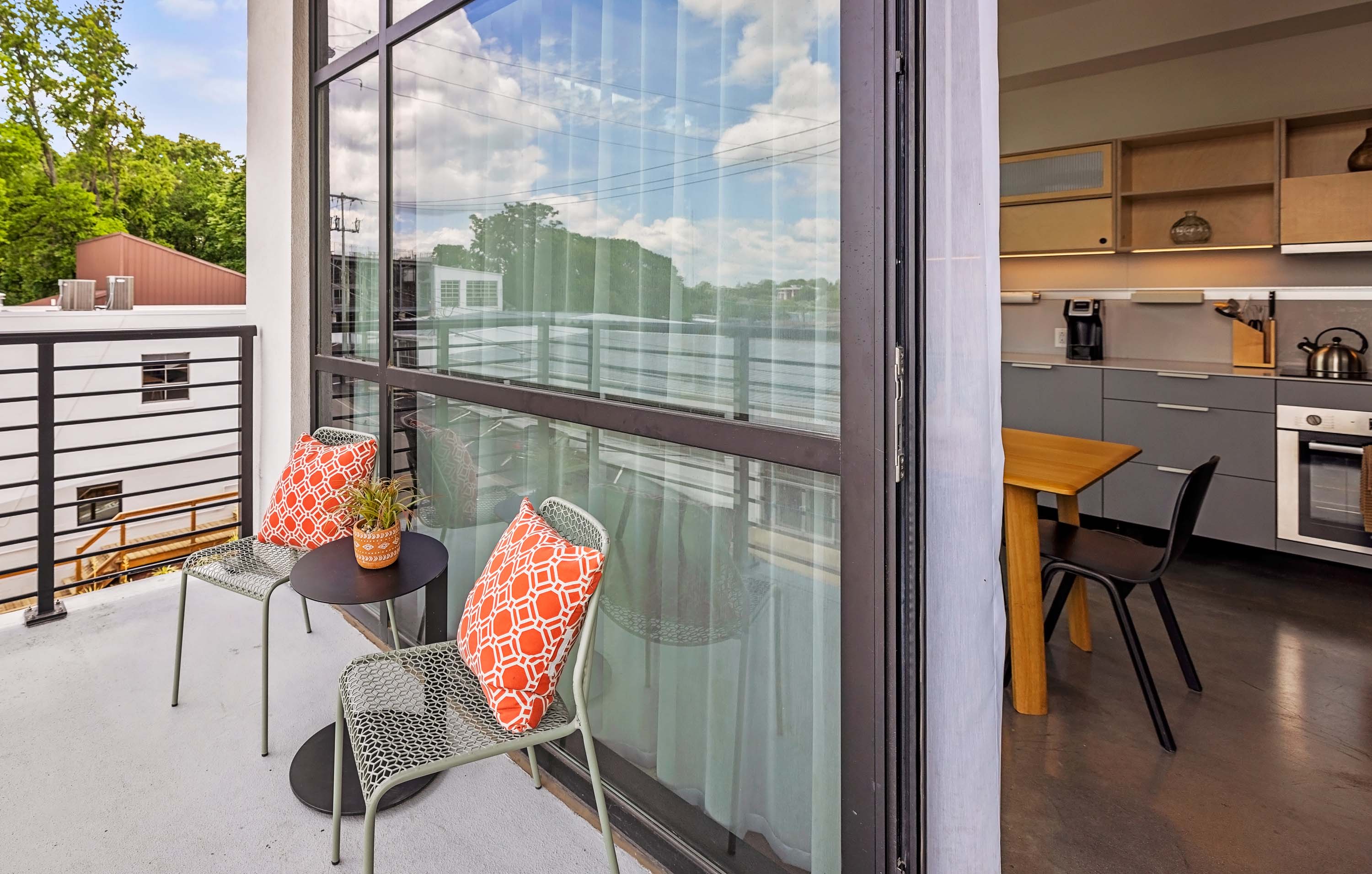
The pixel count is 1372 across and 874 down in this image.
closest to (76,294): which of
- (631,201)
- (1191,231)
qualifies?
(631,201)

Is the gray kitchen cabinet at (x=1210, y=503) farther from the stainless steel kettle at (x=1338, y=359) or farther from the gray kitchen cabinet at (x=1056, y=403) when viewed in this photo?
the stainless steel kettle at (x=1338, y=359)

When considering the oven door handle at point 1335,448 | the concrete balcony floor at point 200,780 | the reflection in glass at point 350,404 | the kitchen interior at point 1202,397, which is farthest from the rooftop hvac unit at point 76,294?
the oven door handle at point 1335,448

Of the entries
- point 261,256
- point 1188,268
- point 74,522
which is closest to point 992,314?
point 261,256

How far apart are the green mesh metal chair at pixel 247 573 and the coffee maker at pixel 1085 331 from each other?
→ 3.96 metres

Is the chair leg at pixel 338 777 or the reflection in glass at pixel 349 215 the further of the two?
the reflection in glass at pixel 349 215

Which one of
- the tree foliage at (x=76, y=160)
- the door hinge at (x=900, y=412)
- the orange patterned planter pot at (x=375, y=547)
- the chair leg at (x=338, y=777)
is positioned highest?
the tree foliage at (x=76, y=160)

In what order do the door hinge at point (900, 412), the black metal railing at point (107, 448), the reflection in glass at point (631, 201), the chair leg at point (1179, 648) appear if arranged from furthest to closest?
the black metal railing at point (107, 448), the chair leg at point (1179, 648), the reflection in glass at point (631, 201), the door hinge at point (900, 412)

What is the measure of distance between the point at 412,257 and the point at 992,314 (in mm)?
1961

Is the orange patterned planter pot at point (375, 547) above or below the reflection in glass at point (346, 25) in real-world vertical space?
below

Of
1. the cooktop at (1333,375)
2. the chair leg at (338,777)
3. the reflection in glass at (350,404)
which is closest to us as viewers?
the chair leg at (338,777)

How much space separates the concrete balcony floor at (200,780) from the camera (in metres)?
1.60

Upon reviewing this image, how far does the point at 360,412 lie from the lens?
284 centimetres

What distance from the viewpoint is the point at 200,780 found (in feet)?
6.10

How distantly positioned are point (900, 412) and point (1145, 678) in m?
1.56
